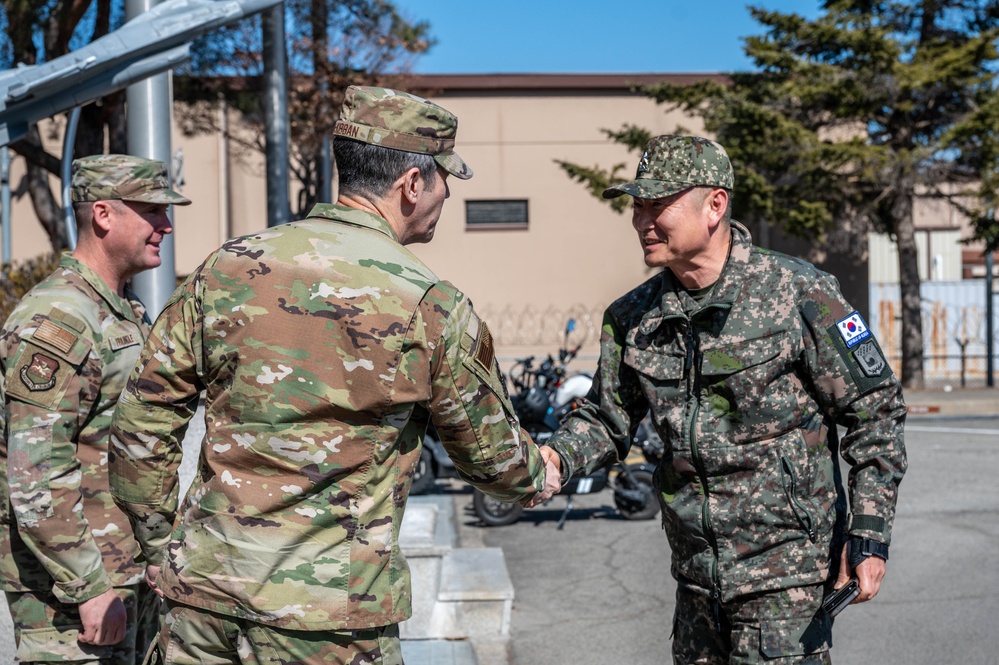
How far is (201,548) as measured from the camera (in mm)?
2400

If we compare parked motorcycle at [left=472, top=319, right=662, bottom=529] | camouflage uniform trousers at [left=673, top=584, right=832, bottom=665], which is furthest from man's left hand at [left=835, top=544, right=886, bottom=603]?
parked motorcycle at [left=472, top=319, right=662, bottom=529]

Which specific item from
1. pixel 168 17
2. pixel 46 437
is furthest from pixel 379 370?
pixel 168 17

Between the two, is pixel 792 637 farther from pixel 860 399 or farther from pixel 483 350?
pixel 483 350

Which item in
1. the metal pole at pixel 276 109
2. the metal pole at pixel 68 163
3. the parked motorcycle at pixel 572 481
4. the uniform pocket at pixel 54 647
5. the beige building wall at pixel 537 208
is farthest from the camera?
the beige building wall at pixel 537 208

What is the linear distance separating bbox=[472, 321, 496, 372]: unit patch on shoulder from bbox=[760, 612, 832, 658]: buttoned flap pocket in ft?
4.08

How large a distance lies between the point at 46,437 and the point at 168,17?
2.49m

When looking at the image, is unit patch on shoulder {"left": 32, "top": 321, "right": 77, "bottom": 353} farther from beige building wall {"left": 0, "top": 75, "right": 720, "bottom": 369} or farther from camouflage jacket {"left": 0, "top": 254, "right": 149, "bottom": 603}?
beige building wall {"left": 0, "top": 75, "right": 720, "bottom": 369}

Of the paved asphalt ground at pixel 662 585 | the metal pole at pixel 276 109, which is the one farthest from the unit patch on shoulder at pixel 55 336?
the metal pole at pixel 276 109

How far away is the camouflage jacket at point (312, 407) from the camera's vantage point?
235 centimetres

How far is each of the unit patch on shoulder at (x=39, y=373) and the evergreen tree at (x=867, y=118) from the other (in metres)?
16.8

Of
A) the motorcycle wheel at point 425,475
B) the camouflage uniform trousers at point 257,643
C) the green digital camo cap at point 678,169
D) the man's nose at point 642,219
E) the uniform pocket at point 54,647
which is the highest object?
the green digital camo cap at point 678,169

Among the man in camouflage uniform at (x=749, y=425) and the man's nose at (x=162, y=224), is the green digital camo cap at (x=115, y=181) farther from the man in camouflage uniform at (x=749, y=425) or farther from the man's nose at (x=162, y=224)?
the man in camouflage uniform at (x=749, y=425)

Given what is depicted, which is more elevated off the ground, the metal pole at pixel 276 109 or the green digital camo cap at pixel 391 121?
the metal pole at pixel 276 109

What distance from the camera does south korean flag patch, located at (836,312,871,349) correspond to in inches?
127
